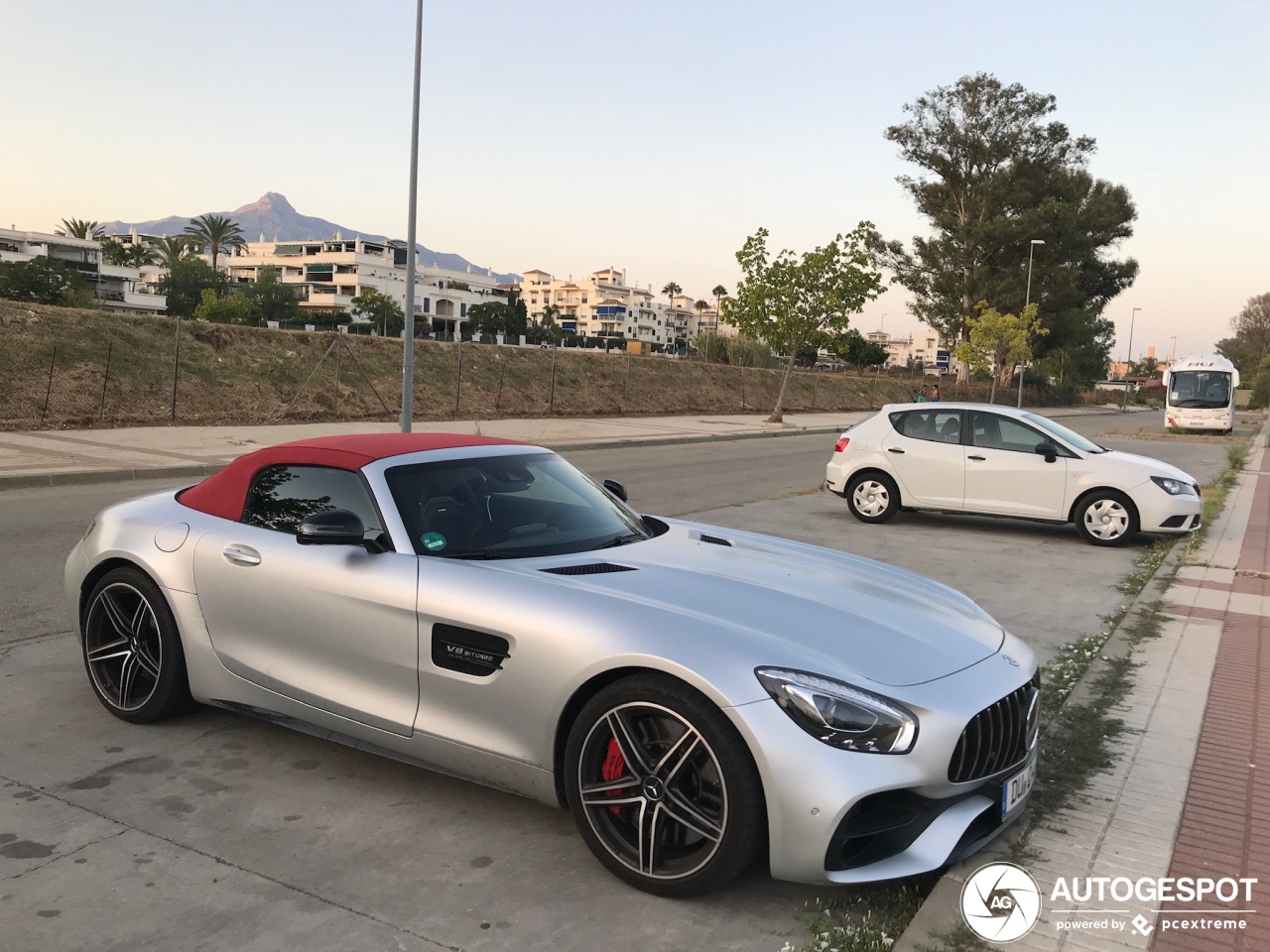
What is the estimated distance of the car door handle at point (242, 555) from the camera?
13.4ft

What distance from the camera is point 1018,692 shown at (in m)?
3.36

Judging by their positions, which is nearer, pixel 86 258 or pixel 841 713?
pixel 841 713

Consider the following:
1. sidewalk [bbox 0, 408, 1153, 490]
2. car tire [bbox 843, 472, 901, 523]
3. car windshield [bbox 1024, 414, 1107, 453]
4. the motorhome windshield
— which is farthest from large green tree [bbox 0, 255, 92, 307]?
car windshield [bbox 1024, 414, 1107, 453]

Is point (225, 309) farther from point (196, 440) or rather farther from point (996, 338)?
point (196, 440)

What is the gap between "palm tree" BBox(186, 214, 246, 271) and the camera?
9900 centimetres

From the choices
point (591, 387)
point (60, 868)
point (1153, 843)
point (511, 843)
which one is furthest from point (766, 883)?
point (591, 387)

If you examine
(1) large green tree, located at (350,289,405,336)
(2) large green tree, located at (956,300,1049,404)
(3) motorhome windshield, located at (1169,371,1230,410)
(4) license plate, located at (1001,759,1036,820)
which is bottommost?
(4) license plate, located at (1001,759,1036,820)

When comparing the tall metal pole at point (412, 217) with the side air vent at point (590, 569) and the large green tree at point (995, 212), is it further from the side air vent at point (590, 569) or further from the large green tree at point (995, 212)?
the large green tree at point (995, 212)

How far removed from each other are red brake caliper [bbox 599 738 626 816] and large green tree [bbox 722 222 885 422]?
29261 mm

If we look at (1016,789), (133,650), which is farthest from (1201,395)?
(133,650)

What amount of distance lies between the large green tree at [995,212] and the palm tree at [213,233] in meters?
67.3

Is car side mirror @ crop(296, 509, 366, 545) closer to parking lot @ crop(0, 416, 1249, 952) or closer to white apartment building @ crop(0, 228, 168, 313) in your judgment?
parking lot @ crop(0, 416, 1249, 952)

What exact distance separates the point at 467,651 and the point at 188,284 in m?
102

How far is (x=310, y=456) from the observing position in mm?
4332
